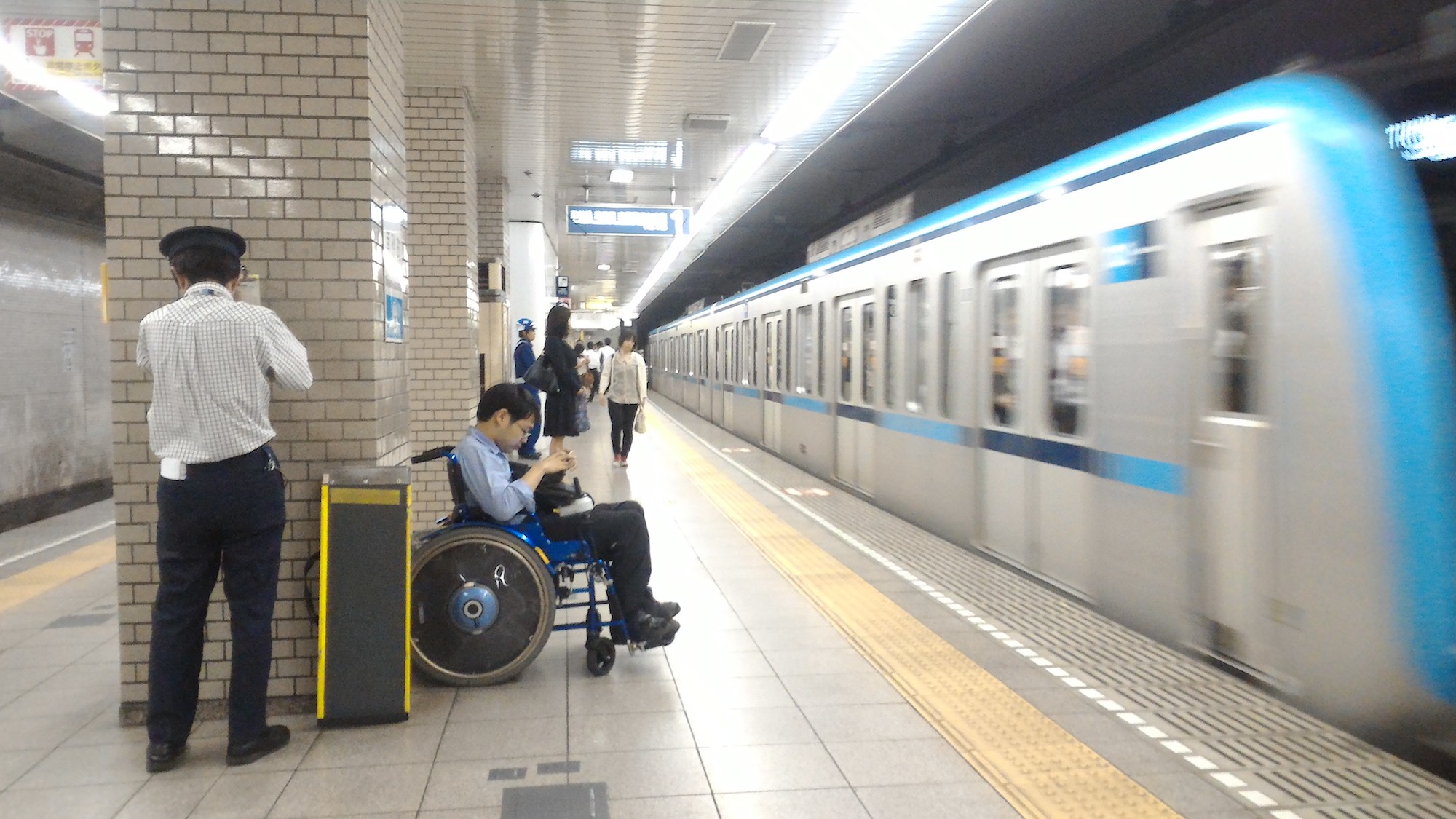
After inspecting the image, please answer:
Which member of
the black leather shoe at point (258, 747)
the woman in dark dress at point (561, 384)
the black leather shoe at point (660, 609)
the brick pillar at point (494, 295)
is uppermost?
the brick pillar at point (494, 295)

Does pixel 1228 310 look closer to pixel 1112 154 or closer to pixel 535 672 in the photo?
pixel 1112 154

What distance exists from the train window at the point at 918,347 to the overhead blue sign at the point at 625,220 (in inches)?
218

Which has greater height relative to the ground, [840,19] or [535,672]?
[840,19]

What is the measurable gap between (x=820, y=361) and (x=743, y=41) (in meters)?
3.96

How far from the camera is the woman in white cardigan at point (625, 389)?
1138 cm

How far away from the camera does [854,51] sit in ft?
24.5

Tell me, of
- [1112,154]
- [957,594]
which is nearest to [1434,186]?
[1112,154]

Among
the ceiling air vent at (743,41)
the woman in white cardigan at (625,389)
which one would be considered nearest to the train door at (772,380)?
the woman in white cardigan at (625,389)

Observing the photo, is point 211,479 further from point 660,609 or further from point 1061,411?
point 1061,411

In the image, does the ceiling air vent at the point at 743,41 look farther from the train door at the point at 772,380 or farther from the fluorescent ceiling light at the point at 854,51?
the train door at the point at 772,380

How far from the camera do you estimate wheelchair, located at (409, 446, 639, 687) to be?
3.93m

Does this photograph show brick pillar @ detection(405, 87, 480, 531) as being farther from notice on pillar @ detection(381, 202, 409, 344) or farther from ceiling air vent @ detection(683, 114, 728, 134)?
notice on pillar @ detection(381, 202, 409, 344)

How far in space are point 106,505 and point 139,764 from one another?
8175mm

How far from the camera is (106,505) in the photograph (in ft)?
33.7
